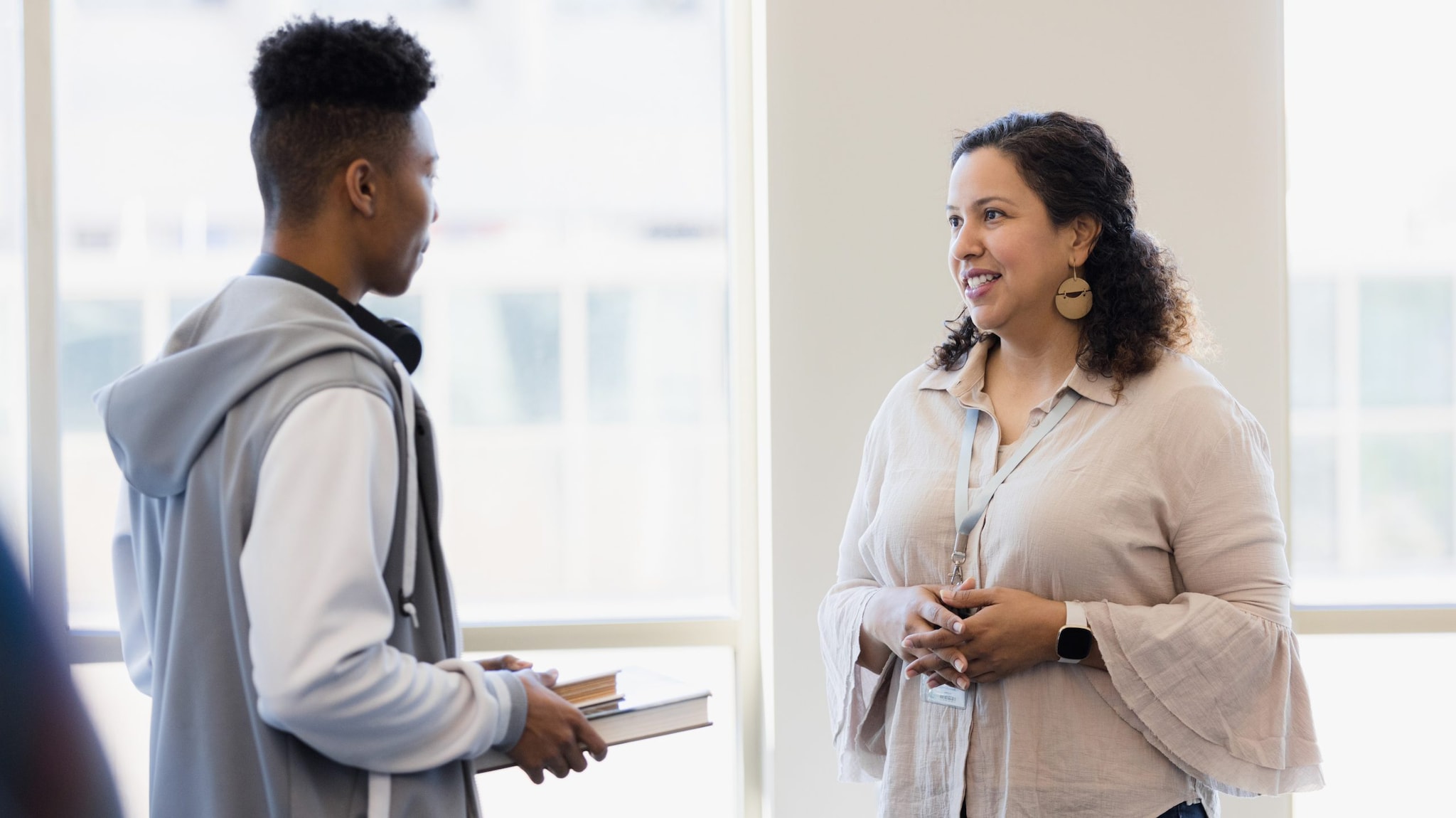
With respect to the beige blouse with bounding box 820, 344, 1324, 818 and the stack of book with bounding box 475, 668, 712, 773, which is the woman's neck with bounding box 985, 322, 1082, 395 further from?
the stack of book with bounding box 475, 668, 712, 773

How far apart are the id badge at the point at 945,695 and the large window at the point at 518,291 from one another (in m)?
1.02

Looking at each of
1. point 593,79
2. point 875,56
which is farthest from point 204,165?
point 875,56

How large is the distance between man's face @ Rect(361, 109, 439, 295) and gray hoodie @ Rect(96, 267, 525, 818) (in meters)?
0.11

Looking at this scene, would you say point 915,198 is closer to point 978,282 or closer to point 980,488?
point 978,282

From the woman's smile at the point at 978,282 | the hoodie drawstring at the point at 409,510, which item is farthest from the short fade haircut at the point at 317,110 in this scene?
the woman's smile at the point at 978,282

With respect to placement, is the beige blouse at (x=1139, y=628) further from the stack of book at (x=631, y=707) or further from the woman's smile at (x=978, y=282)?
the stack of book at (x=631, y=707)

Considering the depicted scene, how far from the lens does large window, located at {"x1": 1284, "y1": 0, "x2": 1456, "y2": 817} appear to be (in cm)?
258

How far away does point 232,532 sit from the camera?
1037mm

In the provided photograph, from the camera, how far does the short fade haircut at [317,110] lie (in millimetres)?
1165

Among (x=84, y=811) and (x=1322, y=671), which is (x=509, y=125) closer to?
(x=84, y=811)

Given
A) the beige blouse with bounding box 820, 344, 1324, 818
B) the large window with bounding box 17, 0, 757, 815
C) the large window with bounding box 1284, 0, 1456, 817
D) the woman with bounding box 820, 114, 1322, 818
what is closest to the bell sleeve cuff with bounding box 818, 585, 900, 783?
the woman with bounding box 820, 114, 1322, 818

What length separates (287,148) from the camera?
1.17 meters

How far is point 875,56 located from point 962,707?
4.89 feet

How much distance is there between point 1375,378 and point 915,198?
4.13ft
